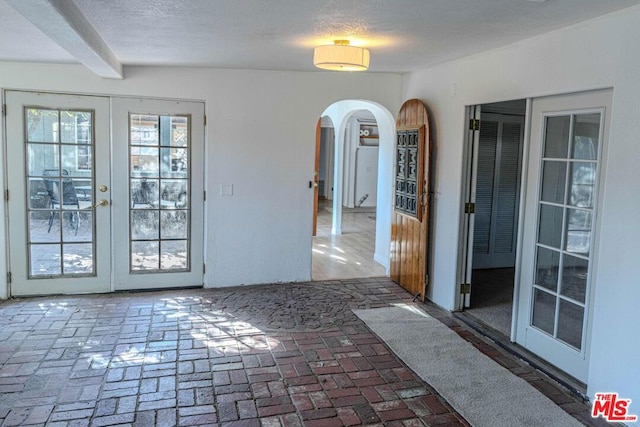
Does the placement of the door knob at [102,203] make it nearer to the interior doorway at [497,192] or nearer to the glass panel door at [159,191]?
the glass panel door at [159,191]

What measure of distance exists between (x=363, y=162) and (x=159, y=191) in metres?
9.16

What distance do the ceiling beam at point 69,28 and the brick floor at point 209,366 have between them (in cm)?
221

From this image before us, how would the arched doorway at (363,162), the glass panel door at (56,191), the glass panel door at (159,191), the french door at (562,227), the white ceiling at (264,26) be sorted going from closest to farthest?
the white ceiling at (264,26) < the french door at (562,227) < the glass panel door at (56,191) < the glass panel door at (159,191) < the arched doorway at (363,162)

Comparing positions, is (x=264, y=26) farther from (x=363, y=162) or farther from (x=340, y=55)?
(x=363, y=162)

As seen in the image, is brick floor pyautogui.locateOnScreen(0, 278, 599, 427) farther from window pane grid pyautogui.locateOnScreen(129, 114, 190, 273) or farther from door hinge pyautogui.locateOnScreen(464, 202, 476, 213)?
door hinge pyautogui.locateOnScreen(464, 202, 476, 213)

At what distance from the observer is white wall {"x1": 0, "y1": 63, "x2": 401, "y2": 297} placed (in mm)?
5297

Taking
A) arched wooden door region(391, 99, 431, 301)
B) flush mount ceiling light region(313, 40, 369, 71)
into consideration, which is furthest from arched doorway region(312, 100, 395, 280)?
flush mount ceiling light region(313, 40, 369, 71)

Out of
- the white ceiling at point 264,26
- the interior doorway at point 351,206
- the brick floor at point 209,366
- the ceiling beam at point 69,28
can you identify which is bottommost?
the brick floor at point 209,366

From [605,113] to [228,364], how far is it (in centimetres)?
300

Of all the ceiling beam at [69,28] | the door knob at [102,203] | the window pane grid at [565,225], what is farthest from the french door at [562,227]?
the door knob at [102,203]

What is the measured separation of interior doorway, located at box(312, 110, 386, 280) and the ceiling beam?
3.31 meters

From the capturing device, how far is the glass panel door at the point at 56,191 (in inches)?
193

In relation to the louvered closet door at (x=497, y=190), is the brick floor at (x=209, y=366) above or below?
below

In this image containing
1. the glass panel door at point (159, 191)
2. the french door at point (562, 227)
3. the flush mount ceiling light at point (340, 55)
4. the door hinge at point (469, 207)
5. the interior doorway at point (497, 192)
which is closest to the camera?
the french door at point (562, 227)
